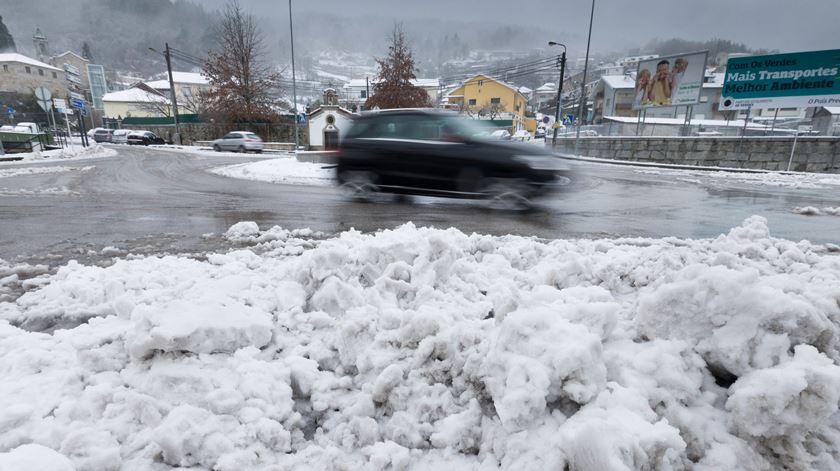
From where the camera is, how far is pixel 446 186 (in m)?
7.17

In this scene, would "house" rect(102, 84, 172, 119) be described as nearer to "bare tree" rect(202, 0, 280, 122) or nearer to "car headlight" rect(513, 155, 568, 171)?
"bare tree" rect(202, 0, 280, 122)

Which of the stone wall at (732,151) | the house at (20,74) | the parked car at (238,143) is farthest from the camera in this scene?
the house at (20,74)

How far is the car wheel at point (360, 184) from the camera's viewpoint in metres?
7.94

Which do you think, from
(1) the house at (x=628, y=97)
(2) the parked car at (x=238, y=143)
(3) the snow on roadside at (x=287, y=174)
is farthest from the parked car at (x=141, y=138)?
(1) the house at (x=628, y=97)

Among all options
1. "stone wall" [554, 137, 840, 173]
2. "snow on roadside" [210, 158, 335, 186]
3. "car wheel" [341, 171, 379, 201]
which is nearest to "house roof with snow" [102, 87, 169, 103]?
"snow on roadside" [210, 158, 335, 186]

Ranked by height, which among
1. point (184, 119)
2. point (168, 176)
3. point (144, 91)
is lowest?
point (168, 176)

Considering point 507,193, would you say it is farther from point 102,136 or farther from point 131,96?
point 131,96

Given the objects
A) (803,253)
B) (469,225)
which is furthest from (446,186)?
(803,253)

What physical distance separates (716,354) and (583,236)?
3.49 metres

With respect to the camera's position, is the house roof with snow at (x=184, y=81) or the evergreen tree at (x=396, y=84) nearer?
the evergreen tree at (x=396, y=84)

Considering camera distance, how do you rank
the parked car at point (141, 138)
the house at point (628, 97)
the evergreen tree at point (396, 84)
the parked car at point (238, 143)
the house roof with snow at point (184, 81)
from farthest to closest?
the house roof with snow at point (184, 81) < the house at point (628, 97) < the parked car at point (141, 138) < the evergreen tree at point (396, 84) < the parked car at point (238, 143)

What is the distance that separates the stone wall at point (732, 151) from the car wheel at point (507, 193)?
18536 mm

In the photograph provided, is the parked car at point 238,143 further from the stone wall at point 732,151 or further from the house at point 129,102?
the house at point 129,102

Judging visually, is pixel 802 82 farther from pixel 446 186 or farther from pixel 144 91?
pixel 144 91
